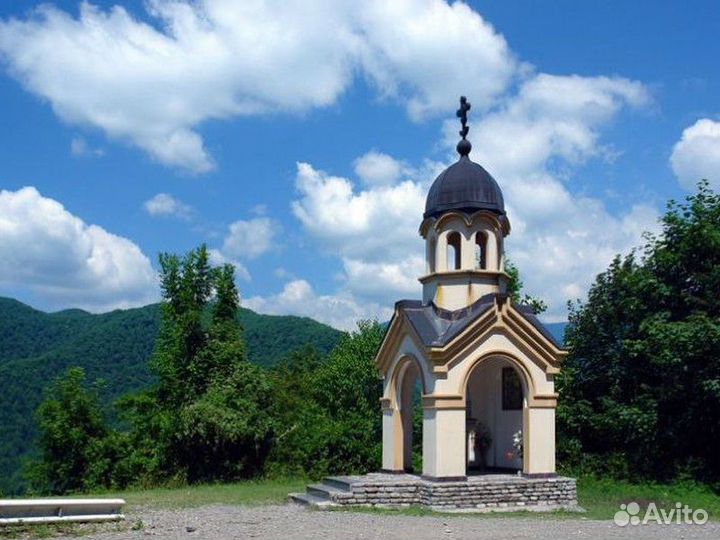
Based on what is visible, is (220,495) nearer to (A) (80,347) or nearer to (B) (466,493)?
(B) (466,493)

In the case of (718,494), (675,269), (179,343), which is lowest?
(718,494)

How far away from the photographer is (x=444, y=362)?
1741 cm

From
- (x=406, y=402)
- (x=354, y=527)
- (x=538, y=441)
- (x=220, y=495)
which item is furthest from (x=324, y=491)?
(x=538, y=441)

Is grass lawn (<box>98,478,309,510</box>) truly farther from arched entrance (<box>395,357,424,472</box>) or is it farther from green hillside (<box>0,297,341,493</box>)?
green hillside (<box>0,297,341,493</box>)

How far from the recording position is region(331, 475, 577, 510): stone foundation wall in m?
16.6

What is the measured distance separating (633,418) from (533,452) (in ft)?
23.6

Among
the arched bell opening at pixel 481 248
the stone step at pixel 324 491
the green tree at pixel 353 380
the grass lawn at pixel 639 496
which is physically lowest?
the grass lawn at pixel 639 496

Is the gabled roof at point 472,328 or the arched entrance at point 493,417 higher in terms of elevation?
the gabled roof at point 472,328

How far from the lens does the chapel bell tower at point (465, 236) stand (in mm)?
18891

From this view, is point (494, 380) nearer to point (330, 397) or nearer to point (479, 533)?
point (479, 533)

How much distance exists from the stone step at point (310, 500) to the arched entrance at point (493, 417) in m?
4.11

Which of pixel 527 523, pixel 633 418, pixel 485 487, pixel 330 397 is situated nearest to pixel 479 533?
pixel 527 523

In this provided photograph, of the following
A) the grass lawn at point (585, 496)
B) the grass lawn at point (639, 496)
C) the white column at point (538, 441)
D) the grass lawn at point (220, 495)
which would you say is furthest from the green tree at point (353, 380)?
the white column at point (538, 441)

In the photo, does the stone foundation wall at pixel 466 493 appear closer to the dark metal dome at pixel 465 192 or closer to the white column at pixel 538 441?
the white column at pixel 538 441
